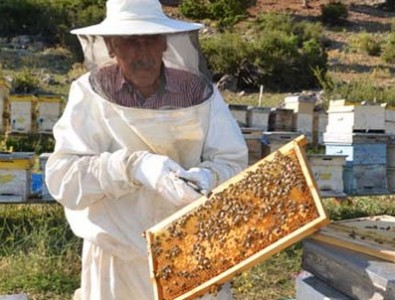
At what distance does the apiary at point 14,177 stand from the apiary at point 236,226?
3.73m

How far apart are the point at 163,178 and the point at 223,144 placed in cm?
30

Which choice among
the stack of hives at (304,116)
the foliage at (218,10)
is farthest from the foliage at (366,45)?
the stack of hives at (304,116)

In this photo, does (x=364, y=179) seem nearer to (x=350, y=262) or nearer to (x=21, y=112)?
(x=21, y=112)

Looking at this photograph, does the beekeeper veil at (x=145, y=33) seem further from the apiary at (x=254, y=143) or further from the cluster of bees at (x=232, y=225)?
the apiary at (x=254, y=143)

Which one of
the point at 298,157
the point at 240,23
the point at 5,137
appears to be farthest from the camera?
the point at 240,23

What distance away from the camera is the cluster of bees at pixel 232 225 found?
163cm

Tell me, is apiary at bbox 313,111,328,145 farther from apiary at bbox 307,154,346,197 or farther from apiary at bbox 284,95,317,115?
apiary at bbox 307,154,346,197

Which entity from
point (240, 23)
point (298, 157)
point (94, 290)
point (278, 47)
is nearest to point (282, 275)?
point (94, 290)

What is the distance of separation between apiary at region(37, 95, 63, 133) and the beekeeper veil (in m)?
6.99

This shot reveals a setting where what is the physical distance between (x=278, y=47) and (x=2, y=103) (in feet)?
39.3

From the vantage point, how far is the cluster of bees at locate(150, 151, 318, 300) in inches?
64.1

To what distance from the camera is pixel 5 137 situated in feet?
28.4

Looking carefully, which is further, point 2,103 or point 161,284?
point 2,103

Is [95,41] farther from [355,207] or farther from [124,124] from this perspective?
[355,207]
